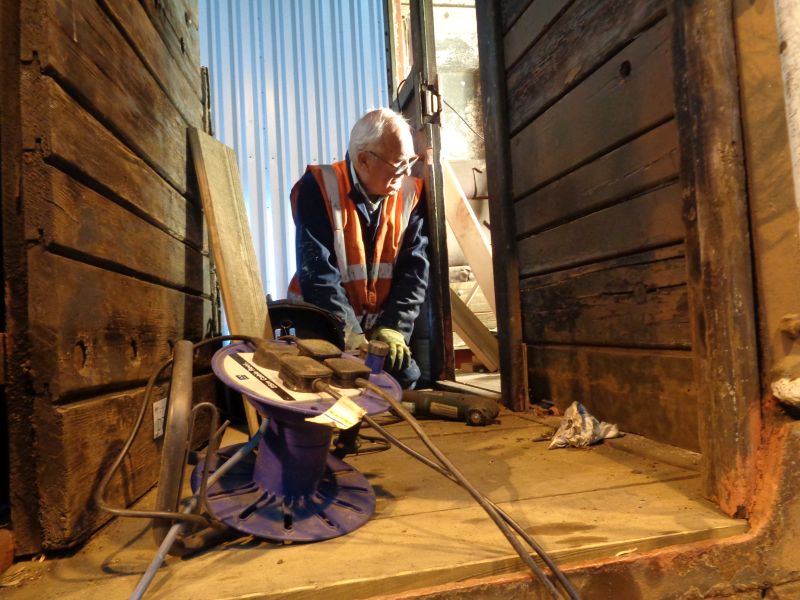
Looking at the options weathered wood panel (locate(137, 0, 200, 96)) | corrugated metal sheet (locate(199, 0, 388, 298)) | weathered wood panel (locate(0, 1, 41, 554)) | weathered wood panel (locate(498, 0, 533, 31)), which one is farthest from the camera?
corrugated metal sheet (locate(199, 0, 388, 298))

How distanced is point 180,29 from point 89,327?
132cm

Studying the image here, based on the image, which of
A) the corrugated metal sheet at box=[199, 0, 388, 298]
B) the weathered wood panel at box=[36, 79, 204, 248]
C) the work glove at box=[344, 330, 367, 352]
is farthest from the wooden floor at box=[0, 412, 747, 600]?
the corrugated metal sheet at box=[199, 0, 388, 298]

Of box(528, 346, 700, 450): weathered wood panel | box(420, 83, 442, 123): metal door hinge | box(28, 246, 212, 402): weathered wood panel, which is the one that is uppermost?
box(420, 83, 442, 123): metal door hinge

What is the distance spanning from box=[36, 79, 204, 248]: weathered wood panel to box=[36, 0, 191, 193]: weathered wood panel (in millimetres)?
35

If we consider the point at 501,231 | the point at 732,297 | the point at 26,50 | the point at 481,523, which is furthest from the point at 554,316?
the point at 26,50

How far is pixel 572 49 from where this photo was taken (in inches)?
66.2

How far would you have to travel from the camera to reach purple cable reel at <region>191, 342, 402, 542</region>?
877 mm

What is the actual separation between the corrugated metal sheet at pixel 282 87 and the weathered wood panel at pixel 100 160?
2.09 metres

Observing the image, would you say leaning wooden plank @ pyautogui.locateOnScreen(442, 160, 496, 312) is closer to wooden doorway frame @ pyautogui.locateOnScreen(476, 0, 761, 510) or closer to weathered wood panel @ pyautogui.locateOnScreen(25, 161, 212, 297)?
weathered wood panel @ pyautogui.locateOnScreen(25, 161, 212, 297)

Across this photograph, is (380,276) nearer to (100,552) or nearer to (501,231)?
(501,231)

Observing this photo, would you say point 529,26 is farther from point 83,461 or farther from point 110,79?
point 83,461

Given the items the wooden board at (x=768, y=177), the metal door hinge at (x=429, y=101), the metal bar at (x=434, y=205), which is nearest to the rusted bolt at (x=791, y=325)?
the wooden board at (x=768, y=177)

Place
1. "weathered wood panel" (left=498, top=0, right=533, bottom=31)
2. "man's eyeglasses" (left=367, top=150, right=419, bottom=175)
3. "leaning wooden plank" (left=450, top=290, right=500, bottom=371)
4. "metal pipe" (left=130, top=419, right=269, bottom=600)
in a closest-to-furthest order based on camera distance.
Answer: "metal pipe" (left=130, top=419, right=269, bottom=600) → "weathered wood panel" (left=498, top=0, right=533, bottom=31) → "man's eyeglasses" (left=367, top=150, right=419, bottom=175) → "leaning wooden plank" (left=450, top=290, right=500, bottom=371)

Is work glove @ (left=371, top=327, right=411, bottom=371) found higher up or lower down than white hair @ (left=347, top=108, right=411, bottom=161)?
lower down
